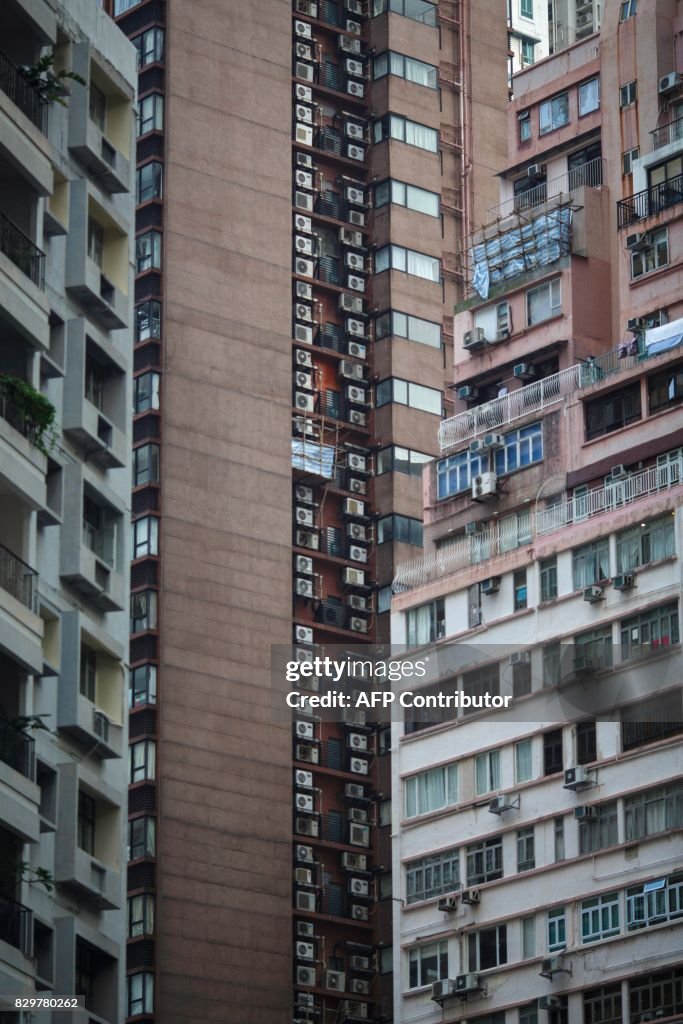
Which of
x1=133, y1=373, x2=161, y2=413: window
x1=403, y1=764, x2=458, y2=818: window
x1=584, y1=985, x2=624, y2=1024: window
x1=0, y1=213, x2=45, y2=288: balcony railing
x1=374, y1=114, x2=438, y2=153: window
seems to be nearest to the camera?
x1=0, y1=213, x2=45, y2=288: balcony railing

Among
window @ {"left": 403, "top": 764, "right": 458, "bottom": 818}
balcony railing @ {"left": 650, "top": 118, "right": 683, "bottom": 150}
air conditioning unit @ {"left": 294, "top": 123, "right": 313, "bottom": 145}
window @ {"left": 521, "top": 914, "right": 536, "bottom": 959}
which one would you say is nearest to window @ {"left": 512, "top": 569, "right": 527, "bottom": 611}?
window @ {"left": 403, "top": 764, "right": 458, "bottom": 818}

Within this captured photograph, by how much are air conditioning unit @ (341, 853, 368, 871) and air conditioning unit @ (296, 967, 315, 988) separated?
474 cm

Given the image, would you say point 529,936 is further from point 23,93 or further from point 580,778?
point 23,93

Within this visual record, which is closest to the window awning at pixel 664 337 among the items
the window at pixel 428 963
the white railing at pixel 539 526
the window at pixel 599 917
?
the white railing at pixel 539 526

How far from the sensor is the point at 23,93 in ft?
172

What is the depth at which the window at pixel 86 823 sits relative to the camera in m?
52.0

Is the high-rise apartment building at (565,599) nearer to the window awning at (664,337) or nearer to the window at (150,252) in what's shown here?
the window awning at (664,337)

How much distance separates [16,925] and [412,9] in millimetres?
73870

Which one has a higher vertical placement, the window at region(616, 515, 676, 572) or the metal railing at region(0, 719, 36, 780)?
the window at region(616, 515, 676, 572)

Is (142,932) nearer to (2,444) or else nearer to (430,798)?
(430,798)

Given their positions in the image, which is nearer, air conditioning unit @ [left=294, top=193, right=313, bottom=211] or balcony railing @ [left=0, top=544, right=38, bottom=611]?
balcony railing @ [left=0, top=544, right=38, bottom=611]

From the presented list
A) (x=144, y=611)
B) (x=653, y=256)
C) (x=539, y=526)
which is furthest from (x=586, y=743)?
(x=144, y=611)

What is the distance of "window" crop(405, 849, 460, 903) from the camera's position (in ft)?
277

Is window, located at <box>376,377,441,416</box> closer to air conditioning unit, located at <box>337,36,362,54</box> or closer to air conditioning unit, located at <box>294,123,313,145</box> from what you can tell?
air conditioning unit, located at <box>294,123,313,145</box>
